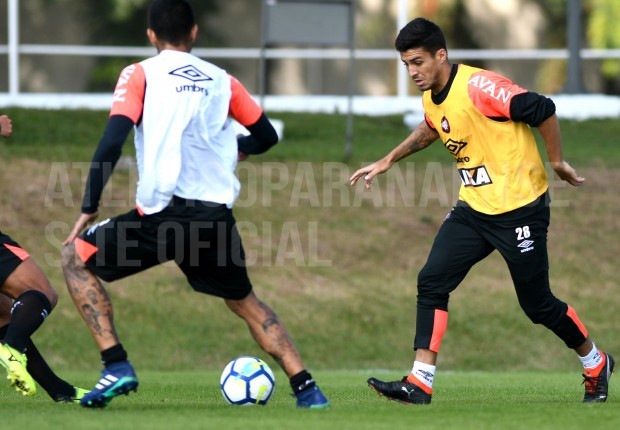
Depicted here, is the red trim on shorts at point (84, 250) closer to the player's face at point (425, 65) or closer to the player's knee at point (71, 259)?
the player's knee at point (71, 259)

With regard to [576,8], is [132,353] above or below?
below

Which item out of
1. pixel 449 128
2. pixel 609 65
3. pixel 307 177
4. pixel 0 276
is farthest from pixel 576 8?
pixel 0 276

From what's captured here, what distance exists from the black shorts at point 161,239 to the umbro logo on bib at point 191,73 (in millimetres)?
651

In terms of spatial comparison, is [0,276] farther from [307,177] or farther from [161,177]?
[307,177]

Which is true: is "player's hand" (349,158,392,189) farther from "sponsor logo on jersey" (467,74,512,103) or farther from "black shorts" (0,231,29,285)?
"black shorts" (0,231,29,285)

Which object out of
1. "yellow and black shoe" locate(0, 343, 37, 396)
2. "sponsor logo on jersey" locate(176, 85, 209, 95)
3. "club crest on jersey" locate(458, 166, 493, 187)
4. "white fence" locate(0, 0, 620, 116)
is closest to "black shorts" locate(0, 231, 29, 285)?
"yellow and black shoe" locate(0, 343, 37, 396)

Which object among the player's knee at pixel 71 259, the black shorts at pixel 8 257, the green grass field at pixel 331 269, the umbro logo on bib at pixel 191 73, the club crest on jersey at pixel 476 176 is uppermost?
the umbro logo on bib at pixel 191 73

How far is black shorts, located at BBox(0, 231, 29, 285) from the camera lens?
799 centimetres

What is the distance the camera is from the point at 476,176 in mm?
8109

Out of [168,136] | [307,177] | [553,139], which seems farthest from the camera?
[307,177]

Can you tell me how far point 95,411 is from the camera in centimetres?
720

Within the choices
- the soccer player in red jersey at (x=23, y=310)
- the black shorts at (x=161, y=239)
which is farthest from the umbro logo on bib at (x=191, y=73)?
the soccer player in red jersey at (x=23, y=310)

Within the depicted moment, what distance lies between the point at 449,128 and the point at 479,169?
12.4 inches

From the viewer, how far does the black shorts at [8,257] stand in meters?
7.99
